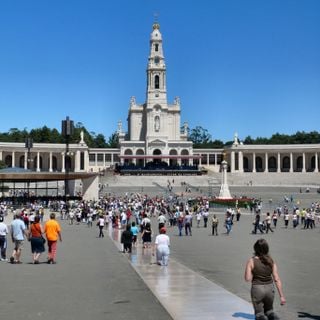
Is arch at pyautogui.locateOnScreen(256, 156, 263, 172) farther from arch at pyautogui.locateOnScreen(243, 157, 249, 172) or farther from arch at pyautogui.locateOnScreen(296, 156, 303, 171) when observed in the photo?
arch at pyautogui.locateOnScreen(296, 156, 303, 171)

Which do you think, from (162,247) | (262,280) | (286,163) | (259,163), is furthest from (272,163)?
(262,280)

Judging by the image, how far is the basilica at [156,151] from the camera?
398ft

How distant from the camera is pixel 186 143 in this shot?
12469 centimetres

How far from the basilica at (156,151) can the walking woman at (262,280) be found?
109m

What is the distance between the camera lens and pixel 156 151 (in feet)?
407

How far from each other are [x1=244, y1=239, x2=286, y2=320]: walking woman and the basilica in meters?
109

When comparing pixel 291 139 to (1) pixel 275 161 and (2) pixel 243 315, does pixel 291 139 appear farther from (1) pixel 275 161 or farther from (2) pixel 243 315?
(2) pixel 243 315

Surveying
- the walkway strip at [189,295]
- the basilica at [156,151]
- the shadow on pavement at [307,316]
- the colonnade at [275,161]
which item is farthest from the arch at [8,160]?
the shadow on pavement at [307,316]

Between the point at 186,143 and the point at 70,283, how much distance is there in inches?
4389

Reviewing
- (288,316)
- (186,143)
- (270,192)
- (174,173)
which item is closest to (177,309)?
(288,316)

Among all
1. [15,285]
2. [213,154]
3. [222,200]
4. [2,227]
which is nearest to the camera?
[15,285]

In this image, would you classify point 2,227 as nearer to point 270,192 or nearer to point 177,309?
point 177,309

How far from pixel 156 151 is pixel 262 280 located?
4577 inches

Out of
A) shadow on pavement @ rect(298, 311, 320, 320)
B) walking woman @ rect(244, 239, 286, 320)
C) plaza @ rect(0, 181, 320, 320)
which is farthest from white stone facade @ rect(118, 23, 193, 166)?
walking woman @ rect(244, 239, 286, 320)
